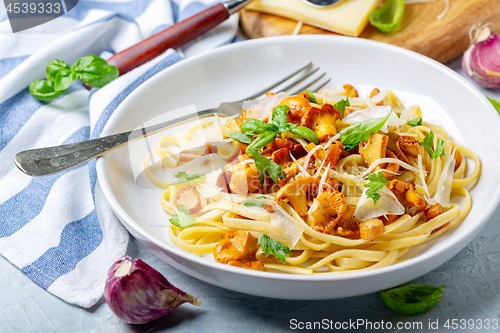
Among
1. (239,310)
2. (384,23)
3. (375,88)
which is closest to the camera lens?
(239,310)

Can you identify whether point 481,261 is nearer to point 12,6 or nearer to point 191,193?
point 191,193

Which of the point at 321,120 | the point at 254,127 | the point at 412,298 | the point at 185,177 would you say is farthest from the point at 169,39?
the point at 412,298

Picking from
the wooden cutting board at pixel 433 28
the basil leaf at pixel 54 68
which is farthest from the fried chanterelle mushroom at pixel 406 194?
the basil leaf at pixel 54 68

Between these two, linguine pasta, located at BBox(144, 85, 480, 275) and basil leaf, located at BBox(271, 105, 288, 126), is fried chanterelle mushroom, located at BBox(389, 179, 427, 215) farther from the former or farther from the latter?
basil leaf, located at BBox(271, 105, 288, 126)

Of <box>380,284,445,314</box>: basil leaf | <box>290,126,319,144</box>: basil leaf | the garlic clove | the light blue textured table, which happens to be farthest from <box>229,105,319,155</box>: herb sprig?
Answer: the garlic clove

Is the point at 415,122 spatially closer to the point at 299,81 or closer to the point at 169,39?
the point at 299,81

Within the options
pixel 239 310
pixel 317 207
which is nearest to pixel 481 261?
pixel 317 207

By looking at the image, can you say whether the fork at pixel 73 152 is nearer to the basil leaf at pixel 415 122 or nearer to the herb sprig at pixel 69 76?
the herb sprig at pixel 69 76
